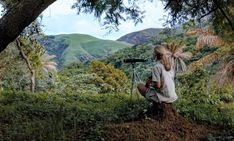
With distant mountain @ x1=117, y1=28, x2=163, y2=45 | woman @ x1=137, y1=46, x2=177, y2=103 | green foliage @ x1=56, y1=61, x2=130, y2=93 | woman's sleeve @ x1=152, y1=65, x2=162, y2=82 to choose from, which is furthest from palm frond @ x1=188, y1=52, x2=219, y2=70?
distant mountain @ x1=117, y1=28, x2=163, y2=45

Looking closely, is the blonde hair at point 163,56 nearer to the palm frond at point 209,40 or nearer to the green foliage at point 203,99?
the green foliage at point 203,99

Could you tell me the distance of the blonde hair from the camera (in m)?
7.71

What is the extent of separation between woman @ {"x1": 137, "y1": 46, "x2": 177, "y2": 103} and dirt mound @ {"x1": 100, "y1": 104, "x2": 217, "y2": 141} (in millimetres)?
149

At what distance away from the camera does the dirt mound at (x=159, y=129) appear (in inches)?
260

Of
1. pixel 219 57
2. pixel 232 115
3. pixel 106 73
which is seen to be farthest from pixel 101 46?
pixel 232 115

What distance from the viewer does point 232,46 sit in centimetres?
1579

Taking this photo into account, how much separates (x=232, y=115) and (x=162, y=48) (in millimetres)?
2307

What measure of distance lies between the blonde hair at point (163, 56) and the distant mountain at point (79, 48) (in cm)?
6790

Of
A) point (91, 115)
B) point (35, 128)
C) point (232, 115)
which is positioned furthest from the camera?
point (232, 115)

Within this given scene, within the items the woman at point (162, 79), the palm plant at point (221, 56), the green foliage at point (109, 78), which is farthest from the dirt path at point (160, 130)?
the green foliage at point (109, 78)

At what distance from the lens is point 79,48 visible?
90.9 m

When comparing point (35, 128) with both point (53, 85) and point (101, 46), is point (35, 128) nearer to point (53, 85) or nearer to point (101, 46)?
point (53, 85)

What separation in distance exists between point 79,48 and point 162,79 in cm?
8362

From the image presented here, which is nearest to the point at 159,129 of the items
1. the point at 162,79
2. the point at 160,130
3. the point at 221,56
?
the point at 160,130
